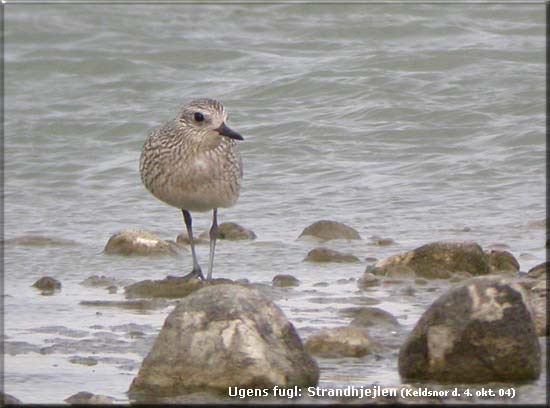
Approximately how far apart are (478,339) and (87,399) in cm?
190

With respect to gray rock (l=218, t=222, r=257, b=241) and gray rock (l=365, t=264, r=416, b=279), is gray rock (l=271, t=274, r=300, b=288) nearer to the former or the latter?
gray rock (l=365, t=264, r=416, b=279)

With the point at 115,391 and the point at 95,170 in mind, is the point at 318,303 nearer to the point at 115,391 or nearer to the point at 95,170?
the point at 115,391

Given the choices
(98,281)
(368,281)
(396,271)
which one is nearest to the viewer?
(368,281)

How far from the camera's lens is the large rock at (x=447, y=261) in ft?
29.6

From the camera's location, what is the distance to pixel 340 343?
7090 mm

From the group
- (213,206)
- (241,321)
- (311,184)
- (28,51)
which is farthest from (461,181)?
(28,51)

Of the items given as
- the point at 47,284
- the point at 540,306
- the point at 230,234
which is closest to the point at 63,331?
the point at 47,284

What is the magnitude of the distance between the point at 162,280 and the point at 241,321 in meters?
2.62

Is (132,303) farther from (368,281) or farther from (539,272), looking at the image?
(539,272)

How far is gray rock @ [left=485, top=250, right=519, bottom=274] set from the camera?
9.17m

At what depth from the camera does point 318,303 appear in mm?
8445

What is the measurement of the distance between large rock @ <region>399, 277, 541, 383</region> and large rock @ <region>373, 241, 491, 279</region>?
7.54 ft

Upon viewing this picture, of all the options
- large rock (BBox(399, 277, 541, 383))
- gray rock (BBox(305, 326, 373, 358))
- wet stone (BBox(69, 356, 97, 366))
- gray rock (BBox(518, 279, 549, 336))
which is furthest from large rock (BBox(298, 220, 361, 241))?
large rock (BBox(399, 277, 541, 383))

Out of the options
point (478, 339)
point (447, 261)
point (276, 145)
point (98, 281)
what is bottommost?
point (276, 145)
